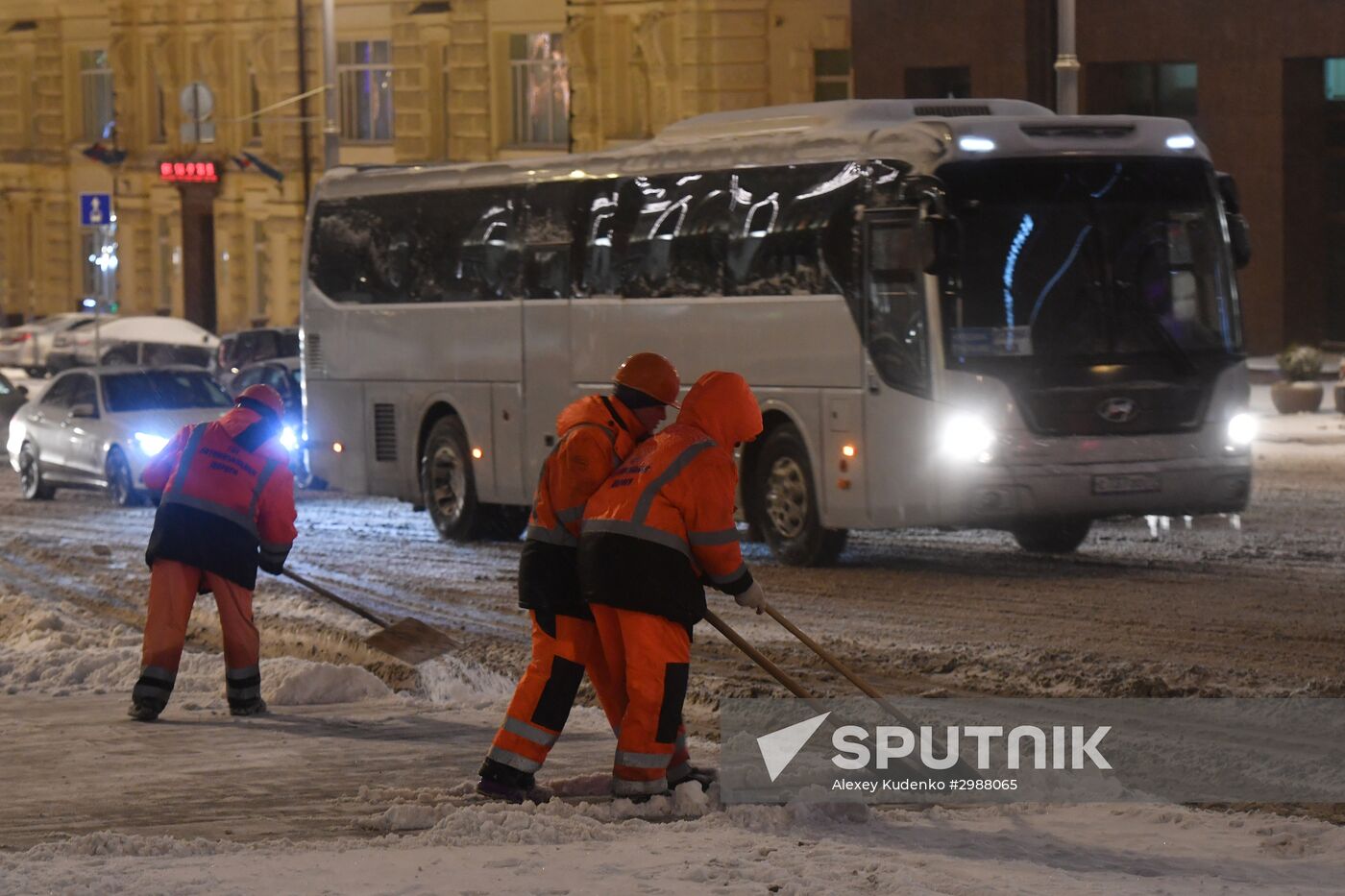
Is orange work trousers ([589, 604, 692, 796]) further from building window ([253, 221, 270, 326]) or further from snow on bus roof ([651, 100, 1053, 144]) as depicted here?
building window ([253, 221, 270, 326])

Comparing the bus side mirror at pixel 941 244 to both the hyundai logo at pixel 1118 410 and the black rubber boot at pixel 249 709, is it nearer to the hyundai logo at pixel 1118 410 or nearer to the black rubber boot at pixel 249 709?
the hyundai logo at pixel 1118 410

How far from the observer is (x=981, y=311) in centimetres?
1636

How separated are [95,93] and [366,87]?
35.6 feet

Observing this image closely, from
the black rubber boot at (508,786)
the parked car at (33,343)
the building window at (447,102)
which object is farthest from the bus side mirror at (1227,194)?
the parked car at (33,343)

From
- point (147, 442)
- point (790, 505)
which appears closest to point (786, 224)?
point (790, 505)

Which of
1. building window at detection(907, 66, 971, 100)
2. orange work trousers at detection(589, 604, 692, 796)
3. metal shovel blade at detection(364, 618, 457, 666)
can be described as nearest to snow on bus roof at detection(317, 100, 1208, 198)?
metal shovel blade at detection(364, 618, 457, 666)

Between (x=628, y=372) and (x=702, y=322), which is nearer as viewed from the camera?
(x=628, y=372)

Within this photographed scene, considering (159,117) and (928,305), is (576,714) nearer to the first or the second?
(928,305)

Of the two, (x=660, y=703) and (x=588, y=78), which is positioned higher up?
(x=588, y=78)

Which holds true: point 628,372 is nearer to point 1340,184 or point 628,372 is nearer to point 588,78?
point 1340,184

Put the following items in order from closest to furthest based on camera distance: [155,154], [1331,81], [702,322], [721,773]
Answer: [721,773] → [702,322] → [1331,81] → [155,154]

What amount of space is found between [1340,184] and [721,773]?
107 ft

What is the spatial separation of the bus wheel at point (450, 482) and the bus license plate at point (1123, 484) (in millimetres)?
6450

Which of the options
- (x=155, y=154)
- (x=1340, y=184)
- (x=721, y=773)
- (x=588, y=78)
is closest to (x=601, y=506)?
(x=721, y=773)
